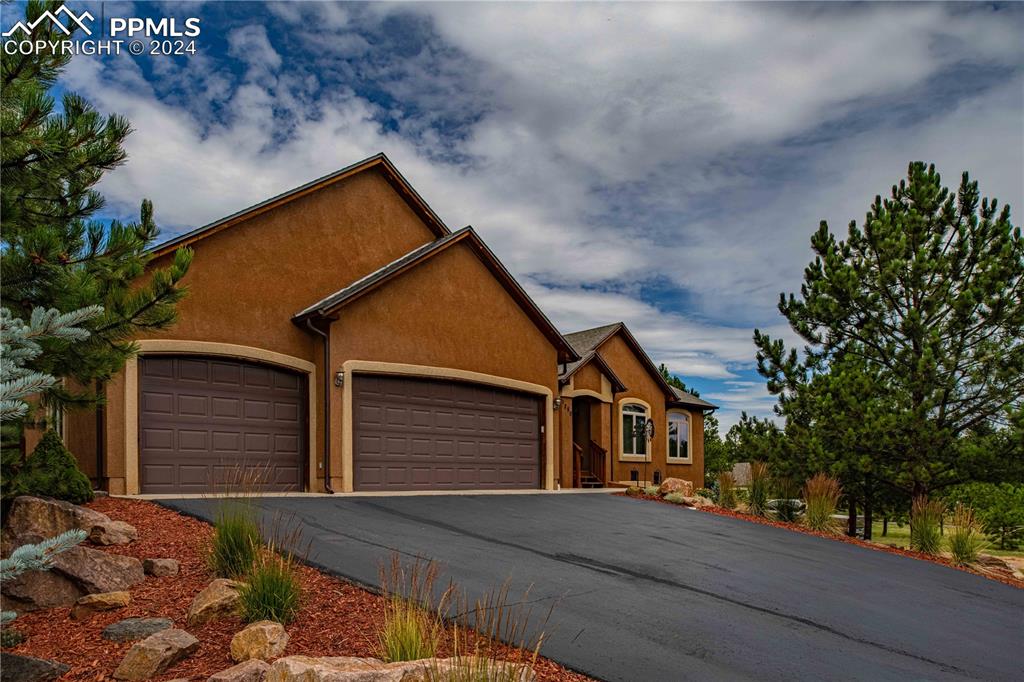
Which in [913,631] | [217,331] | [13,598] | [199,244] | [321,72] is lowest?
[913,631]

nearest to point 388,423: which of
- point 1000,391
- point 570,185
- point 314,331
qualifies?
point 314,331

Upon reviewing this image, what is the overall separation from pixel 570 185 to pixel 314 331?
24.0ft

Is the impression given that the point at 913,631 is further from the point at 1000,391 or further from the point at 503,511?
the point at 1000,391

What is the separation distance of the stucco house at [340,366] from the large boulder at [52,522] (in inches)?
133

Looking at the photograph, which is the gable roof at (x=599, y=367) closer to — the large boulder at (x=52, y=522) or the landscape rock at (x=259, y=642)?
the large boulder at (x=52, y=522)

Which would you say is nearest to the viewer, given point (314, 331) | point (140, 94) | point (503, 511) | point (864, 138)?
point (140, 94)

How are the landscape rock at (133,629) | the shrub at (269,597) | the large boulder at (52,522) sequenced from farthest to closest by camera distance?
the large boulder at (52,522) → the shrub at (269,597) → the landscape rock at (133,629)

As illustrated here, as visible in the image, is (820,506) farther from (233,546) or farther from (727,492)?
(233,546)

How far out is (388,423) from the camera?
15.8 metres

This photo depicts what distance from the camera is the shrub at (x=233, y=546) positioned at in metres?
7.53

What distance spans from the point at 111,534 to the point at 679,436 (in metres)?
23.5

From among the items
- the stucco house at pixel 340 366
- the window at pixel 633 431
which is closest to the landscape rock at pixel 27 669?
the stucco house at pixel 340 366

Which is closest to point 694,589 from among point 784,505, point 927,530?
point 927,530

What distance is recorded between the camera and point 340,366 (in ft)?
49.4
